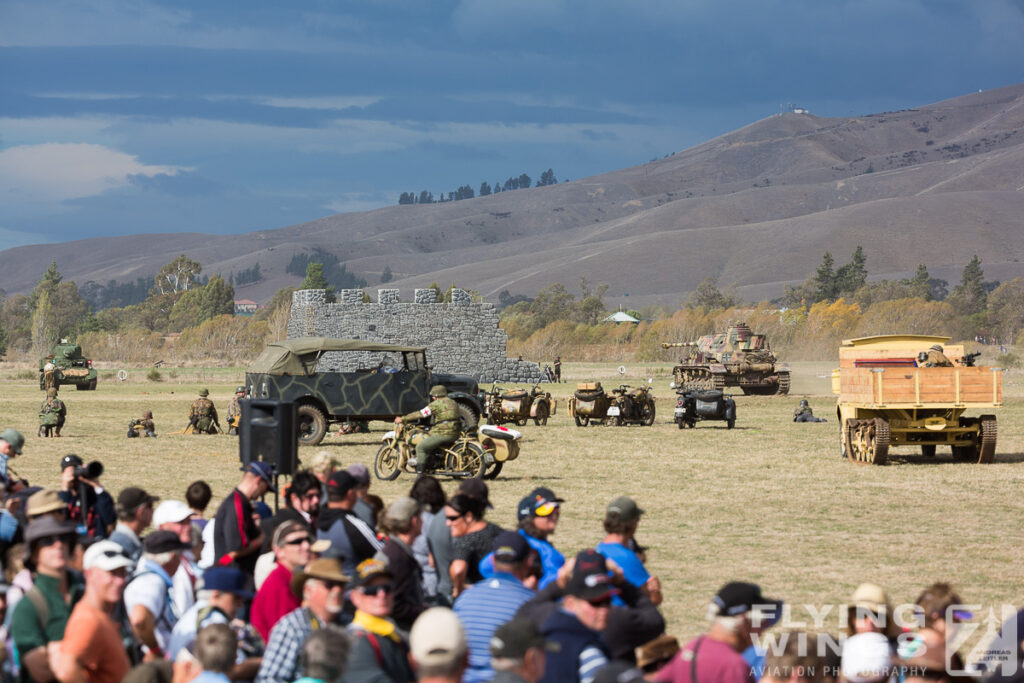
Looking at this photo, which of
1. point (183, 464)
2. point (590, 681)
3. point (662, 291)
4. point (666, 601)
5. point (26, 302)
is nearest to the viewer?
point (590, 681)

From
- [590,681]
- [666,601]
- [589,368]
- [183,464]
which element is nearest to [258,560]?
[590,681]

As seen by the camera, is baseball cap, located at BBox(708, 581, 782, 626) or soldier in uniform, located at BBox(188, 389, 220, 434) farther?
soldier in uniform, located at BBox(188, 389, 220, 434)

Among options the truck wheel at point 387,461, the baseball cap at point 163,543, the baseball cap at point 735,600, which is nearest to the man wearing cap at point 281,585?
the baseball cap at point 163,543

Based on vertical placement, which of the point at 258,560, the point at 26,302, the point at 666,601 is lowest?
the point at 666,601

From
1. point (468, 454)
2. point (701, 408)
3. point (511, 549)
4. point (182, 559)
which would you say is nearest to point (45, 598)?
point (182, 559)

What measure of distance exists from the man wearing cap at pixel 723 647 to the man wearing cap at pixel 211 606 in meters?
2.25

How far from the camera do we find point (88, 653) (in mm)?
5863

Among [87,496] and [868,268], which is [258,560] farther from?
[868,268]

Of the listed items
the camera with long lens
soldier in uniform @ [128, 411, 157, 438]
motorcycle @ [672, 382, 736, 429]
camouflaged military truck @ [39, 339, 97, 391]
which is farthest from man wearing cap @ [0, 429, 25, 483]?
camouflaged military truck @ [39, 339, 97, 391]

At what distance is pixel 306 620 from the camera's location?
6.04 meters

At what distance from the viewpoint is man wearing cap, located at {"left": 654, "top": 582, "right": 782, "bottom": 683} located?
18.6 ft

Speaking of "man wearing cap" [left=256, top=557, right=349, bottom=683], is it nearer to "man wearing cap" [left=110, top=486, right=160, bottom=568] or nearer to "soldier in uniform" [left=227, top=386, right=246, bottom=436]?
"man wearing cap" [left=110, top=486, right=160, bottom=568]

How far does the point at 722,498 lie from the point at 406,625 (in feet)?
35.0

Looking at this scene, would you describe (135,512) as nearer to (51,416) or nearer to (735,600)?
(735,600)
